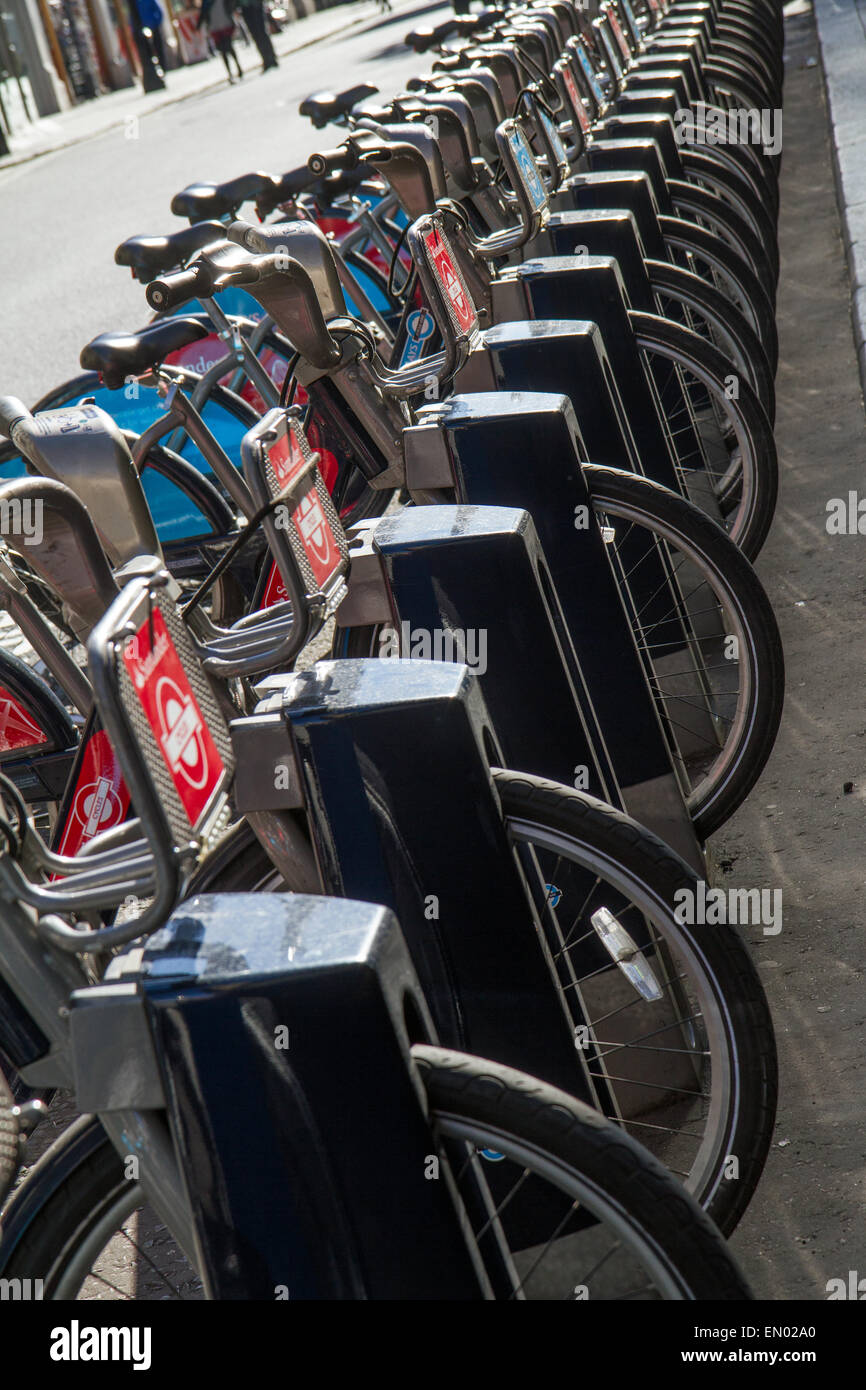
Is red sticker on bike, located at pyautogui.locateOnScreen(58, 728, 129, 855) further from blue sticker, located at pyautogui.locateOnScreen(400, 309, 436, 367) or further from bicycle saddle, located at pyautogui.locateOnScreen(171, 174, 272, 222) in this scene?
bicycle saddle, located at pyautogui.locateOnScreen(171, 174, 272, 222)

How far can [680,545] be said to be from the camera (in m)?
3.28

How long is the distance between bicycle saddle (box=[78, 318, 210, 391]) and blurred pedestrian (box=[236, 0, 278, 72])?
2381 centimetres

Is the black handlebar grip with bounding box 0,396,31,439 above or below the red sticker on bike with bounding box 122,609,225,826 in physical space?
above

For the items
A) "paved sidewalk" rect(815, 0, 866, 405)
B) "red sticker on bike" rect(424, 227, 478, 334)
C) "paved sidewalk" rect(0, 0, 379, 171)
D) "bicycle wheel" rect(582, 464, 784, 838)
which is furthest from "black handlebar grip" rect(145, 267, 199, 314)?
"paved sidewalk" rect(0, 0, 379, 171)

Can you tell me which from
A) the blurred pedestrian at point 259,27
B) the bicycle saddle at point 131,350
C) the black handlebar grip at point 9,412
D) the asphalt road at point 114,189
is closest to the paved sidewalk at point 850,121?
the bicycle saddle at point 131,350

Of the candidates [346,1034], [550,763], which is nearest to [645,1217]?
[346,1034]

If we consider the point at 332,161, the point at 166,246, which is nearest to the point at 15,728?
the point at 166,246

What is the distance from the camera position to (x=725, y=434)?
5.31 m

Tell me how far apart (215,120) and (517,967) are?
2120 cm

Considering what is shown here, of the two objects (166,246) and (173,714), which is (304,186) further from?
(173,714)

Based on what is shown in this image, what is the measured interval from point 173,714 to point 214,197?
14.3 ft

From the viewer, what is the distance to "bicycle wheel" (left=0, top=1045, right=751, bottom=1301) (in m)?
1.70

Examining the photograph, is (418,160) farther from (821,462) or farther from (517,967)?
(517,967)

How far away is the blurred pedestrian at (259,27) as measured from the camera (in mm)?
26156
